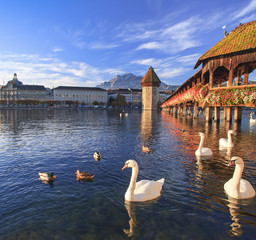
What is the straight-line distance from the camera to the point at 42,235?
5.13 metres

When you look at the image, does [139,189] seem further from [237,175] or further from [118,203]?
[237,175]

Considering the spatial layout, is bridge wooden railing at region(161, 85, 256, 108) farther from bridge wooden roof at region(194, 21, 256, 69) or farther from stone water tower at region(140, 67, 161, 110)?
stone water tower at region(140, 67, 161, 110)

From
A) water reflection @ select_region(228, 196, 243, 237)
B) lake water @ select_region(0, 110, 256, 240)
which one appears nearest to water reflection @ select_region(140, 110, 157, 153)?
lake water @ select_region(0, 110, 256, 240)

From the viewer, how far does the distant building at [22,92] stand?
15825 centimetres

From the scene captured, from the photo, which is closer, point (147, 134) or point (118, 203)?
point (118, 203)

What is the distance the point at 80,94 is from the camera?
172 m

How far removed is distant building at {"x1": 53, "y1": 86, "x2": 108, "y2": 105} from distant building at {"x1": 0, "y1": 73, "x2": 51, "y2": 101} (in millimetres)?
10148

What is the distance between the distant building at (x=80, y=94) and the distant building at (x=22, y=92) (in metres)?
10.1

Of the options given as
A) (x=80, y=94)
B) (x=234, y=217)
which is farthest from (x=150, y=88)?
(x=234, y=217)

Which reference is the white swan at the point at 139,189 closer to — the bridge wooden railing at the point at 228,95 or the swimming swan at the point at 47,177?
the swimming swan at the point at 47,177

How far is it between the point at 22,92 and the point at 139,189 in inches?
7010

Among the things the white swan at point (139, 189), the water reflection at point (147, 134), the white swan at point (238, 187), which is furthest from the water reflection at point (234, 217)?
the water reflection at point (147, 134)

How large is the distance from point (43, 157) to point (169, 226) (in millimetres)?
9840

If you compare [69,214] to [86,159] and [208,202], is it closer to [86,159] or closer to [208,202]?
[208,202]
